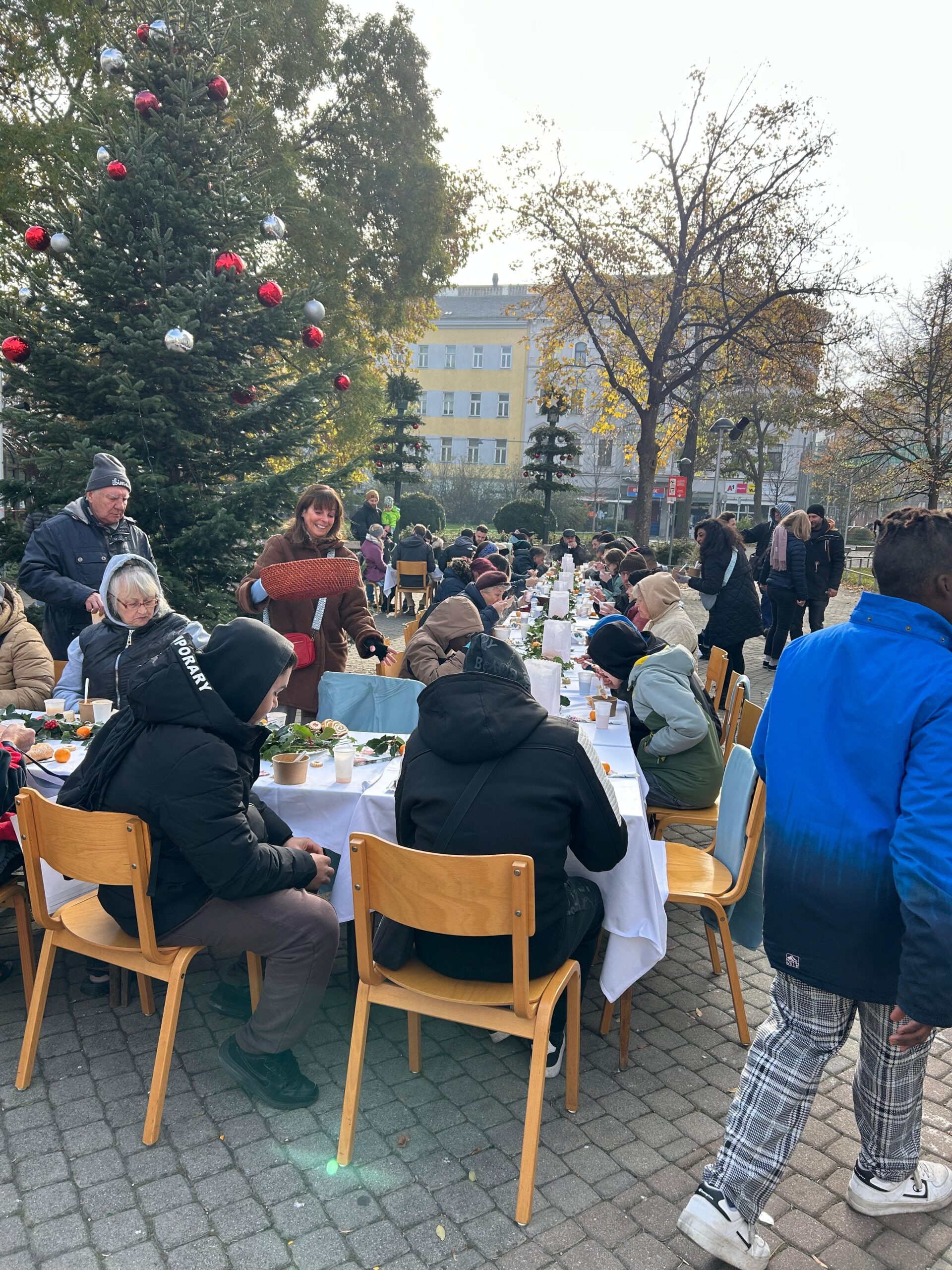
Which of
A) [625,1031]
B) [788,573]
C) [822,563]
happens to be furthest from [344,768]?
[822,563]

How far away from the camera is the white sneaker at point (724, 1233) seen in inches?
90.1

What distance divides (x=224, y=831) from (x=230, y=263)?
581 cm

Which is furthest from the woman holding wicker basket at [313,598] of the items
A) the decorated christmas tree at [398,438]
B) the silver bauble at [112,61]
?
the decorated christmas tree at [398,438]

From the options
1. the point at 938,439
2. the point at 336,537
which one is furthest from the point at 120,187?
the point at 938,439

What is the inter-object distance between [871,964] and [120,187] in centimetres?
769

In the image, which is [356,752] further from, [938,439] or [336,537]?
[938,439]

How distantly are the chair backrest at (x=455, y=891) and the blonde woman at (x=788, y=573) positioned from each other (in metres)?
8.47

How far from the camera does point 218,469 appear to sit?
25.2 feet

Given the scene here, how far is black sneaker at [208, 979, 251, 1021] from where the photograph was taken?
3346mm

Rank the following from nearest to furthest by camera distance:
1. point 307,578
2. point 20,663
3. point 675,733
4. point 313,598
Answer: point 675,733 → point 20,663 → point 307,578 → point 313,598

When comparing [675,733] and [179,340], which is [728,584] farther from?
[179,340]

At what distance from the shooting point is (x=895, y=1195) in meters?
2.52

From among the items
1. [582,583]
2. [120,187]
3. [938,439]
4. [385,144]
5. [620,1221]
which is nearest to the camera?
[620,1221]

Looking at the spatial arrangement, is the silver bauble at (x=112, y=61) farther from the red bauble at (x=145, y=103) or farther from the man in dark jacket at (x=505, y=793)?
the man in dark jacket at (x=505, y=793)
